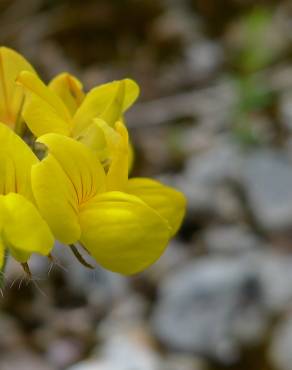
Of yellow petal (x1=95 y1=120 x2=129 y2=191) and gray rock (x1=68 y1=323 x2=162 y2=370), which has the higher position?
yellow petal (x1=95 y1=120 x2=129 y2=191)

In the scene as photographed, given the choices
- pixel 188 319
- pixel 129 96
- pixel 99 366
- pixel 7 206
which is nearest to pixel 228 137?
A: pixel 188 319

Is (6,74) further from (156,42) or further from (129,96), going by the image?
(156,42)

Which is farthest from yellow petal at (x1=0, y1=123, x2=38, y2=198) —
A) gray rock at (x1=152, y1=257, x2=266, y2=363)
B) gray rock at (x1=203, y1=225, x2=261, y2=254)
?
gray rock at (x1=203, y1=225, x2=261, y2=254)

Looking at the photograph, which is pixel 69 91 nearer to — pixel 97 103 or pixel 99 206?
pixel 97 103

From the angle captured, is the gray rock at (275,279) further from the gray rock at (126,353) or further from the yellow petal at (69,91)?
the yellow petal at (69,91)

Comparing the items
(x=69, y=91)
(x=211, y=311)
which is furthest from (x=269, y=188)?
(x=69, y=91)

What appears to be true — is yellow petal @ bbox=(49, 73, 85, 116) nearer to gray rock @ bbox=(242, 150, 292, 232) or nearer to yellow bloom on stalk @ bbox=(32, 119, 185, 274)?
yellow bloom on stalk @ bbox=(32, 119, 185, 274)

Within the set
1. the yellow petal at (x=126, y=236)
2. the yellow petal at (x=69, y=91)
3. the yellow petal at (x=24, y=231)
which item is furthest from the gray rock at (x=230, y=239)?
the yellow petal at (x=24, y=231)
